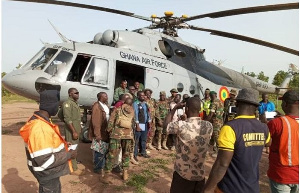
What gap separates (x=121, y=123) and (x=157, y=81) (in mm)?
3348

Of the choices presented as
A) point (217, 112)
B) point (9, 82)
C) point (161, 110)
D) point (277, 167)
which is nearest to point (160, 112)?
point (161, 110)

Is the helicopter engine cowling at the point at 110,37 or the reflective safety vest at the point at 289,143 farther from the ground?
the helicopter engine cowling at the point at 110,37

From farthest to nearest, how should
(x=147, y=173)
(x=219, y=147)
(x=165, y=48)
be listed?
(x=165, y=48)
(x=147, y=173)
(x=219, y=147)

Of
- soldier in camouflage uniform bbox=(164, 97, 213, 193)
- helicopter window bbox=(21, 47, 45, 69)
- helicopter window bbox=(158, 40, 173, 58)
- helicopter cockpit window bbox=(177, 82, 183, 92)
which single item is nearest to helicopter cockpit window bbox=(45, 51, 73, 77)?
helicopter window bbox=(21, 47, 45, 69)

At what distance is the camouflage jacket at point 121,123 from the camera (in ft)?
16.7

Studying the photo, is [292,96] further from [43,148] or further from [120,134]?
[120,134]

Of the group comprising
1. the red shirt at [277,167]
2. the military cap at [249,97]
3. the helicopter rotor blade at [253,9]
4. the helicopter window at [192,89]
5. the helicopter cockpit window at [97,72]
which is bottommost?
the red shirt at [277,167]

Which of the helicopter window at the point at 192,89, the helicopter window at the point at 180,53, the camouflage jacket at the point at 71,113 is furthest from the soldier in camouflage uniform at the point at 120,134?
the helicopter window at the point at 180,53

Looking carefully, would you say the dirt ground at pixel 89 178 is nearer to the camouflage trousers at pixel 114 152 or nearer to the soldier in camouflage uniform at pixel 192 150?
the camouflage trousers at pixel 114 152

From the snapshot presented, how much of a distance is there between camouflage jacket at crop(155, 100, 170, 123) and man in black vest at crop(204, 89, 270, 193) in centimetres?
528

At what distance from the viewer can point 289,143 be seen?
2.69m

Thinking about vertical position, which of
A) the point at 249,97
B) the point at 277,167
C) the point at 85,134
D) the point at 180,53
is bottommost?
the point at 85,134

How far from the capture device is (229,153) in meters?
2.19

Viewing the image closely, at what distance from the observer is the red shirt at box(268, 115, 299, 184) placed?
2701 millimetres
